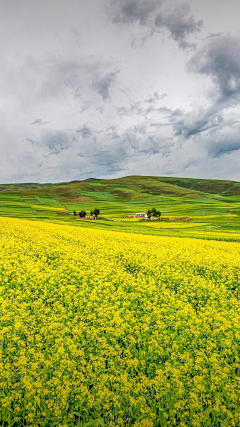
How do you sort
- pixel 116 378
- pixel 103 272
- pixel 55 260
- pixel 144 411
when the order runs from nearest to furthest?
pixel 144 411, pixel 116 378, pixel 103 272, pixel 55 260

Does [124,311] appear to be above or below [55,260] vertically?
below

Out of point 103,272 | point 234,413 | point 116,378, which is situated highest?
point 103,272

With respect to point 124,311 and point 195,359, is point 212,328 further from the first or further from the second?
point 124,311

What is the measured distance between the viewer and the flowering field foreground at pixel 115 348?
4738 millimetres

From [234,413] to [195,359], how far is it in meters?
1.43

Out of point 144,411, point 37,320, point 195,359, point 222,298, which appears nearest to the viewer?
point 144,411

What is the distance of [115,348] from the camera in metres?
6.46

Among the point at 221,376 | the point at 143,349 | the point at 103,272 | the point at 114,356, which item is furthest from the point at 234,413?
the point at 103,272

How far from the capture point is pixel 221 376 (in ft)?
18.4

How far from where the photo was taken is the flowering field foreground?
4738 mm

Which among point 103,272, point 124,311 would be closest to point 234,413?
point 124,311

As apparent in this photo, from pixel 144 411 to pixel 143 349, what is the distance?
6.41 ft

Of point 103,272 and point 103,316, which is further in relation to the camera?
point 103,272

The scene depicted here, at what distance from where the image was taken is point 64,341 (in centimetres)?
652
